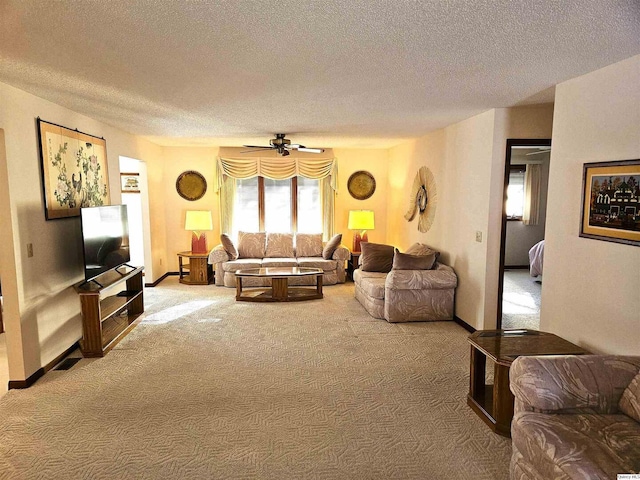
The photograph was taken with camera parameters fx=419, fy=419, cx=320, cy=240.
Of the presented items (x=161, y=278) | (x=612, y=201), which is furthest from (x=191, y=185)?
(x=612, y=201)

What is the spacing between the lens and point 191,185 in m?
7.56

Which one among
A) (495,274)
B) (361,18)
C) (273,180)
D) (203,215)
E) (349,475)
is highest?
(361,18)

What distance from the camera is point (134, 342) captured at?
168 inches

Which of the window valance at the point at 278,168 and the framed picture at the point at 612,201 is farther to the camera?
the window valance at the point at 278,168

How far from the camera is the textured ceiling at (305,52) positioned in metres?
1.91

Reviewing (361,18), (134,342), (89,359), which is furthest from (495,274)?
(89,359)

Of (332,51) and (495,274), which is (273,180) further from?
(332,51)

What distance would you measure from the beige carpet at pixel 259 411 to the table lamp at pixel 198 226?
2.56 metres

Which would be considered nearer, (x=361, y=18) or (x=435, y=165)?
(x=361, y=18)

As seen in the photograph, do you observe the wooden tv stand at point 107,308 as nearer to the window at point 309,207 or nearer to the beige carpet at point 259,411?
the beige carpet at point 259,411

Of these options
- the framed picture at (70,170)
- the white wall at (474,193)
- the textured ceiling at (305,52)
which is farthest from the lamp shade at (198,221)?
the white wall at (474,193)

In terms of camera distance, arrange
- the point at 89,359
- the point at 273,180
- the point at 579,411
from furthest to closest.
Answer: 1. the point at 273,180
2. the point at 89,359
3. the point at 579,411

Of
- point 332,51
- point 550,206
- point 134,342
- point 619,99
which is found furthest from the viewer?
point 134,342

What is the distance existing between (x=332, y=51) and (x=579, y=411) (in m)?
2.34
